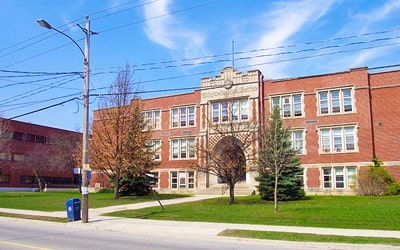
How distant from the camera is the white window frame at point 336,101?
36.0 m

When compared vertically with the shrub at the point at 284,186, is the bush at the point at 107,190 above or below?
below

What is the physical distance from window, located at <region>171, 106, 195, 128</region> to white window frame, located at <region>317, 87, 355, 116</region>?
44.3 feet

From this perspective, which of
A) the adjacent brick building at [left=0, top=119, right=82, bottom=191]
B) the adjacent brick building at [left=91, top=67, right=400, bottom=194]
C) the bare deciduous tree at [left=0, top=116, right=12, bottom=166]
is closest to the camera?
the adjacent brick building at [left=91, top=67, right=400, bottom=194]

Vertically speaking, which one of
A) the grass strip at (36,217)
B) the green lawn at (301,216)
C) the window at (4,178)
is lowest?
the grass strip at (36,217)

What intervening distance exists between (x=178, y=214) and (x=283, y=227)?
6.89m

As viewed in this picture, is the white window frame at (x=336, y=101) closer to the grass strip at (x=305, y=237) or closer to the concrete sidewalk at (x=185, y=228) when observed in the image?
the concrete sidewalk at (x=185, y=228)

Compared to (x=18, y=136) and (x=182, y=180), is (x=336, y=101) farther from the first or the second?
(x=18, y=136)

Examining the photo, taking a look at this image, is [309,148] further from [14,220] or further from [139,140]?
[14,220]

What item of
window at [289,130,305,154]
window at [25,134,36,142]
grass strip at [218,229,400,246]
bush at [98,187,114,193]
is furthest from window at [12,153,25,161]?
grass strip at [218,229,400,246]

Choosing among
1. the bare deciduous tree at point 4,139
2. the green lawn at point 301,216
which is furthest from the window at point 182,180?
the bare deciduous tree at point 4,139

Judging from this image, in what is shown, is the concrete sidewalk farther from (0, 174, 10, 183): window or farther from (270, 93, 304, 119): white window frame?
(0, 174, 10, 183): window

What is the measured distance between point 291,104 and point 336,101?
4132mm

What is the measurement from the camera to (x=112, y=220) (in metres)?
19.8

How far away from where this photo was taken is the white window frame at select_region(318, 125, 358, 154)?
1399 inches
